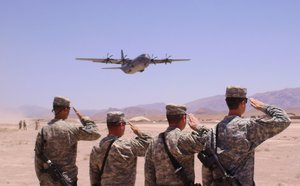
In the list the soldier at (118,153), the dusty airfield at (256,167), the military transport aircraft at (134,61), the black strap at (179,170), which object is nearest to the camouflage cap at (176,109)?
the black strap at (179,170)

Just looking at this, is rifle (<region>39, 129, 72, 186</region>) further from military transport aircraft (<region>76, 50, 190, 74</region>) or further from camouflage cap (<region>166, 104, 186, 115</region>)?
military transport aircraft (<region>76, 50, 190, 74</region>)

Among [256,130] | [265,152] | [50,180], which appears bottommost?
[265,152]

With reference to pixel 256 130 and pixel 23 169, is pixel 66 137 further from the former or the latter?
pixel 23 169

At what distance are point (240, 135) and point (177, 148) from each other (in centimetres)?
83

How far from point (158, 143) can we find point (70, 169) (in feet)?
5.63

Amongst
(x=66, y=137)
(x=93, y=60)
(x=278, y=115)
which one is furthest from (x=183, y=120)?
(x=93, y=60)

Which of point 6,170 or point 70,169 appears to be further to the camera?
point 6,170

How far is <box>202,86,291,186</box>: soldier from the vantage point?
17.3 ft

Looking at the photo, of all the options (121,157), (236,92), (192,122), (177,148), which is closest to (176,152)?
(177,148)

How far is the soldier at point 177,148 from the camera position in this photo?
573 centimetres

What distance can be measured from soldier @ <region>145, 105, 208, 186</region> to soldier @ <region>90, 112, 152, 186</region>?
0.89 feet

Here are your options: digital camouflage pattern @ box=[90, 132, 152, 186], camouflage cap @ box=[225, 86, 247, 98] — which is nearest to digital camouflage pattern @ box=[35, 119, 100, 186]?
digital camouflage pattern @ box=[90, 132, 152, 186]

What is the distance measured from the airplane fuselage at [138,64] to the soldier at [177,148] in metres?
40.0

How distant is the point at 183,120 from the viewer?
596 centimetres
